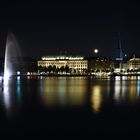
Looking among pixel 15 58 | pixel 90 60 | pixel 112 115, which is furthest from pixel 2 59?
pixel 112 115

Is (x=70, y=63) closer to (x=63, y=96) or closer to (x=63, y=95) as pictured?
(x=63, y=95)

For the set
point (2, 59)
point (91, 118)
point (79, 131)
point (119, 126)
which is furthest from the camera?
point (2, 59)

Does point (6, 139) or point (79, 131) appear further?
point (79, 131)

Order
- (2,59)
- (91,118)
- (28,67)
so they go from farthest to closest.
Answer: (28,67), (2,59), (91,118)

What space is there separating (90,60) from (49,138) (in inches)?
7024

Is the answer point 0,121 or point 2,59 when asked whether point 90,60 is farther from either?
point 0,121

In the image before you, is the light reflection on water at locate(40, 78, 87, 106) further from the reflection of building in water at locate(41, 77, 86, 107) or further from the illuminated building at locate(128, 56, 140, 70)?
the illuminated building at locate(128, 56, 140, 70)

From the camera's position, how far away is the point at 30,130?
13688mm

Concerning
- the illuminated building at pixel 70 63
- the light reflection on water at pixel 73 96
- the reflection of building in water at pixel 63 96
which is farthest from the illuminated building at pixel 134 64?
the reflection of building in water at pixel 63 96

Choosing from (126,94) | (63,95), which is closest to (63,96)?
(63,95)

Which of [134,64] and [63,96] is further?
[134,64]

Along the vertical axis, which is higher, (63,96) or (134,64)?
(134,64)

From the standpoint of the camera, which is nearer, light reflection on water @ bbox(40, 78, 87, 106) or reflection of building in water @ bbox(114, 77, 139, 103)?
light reflection on water @ bbox(40, 78, 87, 106)

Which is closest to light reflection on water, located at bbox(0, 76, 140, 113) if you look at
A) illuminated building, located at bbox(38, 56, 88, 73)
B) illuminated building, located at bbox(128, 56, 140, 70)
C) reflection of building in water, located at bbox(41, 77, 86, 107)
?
reflection of building in water, located at bbox(41, 77, 86, 107)
